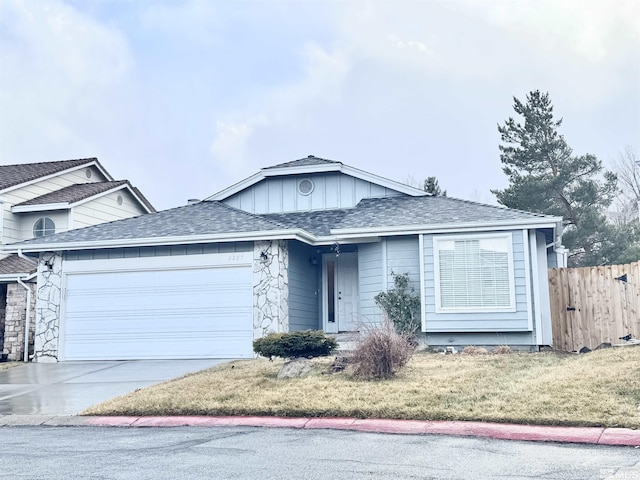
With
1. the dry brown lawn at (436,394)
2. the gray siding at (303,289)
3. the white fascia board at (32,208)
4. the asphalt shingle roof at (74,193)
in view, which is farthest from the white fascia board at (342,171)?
the dry brown lawn at (436,394)

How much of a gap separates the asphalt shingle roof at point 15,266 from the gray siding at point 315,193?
20.5 feet

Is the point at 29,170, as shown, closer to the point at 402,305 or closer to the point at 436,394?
the point at 402,305

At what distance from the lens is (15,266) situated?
18.4 m

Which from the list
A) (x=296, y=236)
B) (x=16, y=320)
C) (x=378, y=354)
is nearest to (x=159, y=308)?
(x=296, y=236)

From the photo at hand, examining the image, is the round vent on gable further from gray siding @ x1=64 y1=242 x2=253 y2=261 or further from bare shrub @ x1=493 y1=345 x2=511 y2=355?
bare shrub @ x1=493 y1=345 x2=511 y2=355

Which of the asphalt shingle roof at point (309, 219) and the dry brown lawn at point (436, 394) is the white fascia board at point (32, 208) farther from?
the dry brown lawn at point (436, 394)

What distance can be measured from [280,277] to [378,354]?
17.9ft

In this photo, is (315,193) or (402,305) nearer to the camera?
(402,305)

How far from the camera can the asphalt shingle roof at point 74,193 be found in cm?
2024

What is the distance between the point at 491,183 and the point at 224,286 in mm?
36571

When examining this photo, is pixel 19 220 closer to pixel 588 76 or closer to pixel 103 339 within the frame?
pixel 103 339

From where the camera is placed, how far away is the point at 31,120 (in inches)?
1243

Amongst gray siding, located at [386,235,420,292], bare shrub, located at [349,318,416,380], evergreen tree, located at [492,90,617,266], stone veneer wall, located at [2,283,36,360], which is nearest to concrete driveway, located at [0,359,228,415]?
stone veneer wall, located at [2,283,36,360]

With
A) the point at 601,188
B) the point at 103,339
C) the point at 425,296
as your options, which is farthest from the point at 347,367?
the point at 601,188
